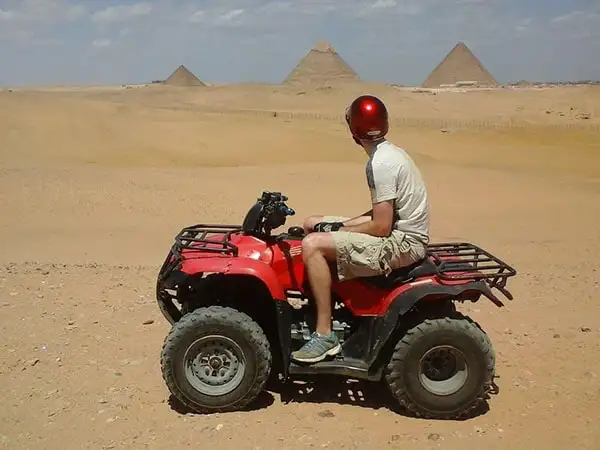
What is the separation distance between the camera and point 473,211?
1316 centimetres

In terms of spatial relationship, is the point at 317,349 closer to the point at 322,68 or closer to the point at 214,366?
the point at 214,366

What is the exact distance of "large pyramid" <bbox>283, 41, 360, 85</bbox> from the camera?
102000mm

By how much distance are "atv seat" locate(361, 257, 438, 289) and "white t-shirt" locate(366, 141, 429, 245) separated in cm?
18

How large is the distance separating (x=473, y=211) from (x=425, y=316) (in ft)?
28.5

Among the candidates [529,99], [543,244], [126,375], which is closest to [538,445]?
[126,375]

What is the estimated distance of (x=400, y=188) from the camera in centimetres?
458

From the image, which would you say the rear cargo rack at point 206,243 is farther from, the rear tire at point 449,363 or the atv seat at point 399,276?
the rear tire at point 449,363

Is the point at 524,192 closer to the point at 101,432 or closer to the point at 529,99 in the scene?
the point at 101,432

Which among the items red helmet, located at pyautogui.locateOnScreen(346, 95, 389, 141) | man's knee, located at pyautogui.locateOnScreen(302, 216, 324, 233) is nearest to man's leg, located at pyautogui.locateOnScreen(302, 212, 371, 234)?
man's knee, located at pyautogui.locateOnScreen(302, 216, 324, 233)

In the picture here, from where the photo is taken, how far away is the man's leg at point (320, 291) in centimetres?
461

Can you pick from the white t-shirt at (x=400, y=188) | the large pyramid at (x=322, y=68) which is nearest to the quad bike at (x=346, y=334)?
the white t-shirt at (x=400, y=188)

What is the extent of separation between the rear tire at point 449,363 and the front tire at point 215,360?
2.84ft

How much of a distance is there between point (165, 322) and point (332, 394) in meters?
1.99

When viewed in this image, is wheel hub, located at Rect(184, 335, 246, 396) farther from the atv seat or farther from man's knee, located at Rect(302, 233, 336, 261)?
the atv seat
